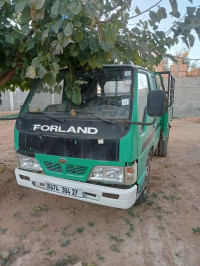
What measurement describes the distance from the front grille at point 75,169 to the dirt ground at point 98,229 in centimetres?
82

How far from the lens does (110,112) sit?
2.46m

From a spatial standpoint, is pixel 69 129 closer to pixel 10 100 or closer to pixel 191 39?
pixel 191 39

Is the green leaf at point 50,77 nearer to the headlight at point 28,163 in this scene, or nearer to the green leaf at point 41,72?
the green leaf at point 41,72

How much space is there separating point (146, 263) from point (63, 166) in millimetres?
1358

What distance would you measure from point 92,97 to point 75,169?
3.21 ft

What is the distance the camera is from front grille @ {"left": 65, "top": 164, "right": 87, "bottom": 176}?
7.68 feet

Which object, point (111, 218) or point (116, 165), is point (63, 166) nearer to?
point (116, 165)

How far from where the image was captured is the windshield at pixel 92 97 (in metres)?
2.49

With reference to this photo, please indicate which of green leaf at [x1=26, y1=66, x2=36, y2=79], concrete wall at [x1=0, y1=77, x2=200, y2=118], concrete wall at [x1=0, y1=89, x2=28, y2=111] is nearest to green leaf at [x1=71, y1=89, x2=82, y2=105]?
green leaf at [x1=26, y1=66, x2=36, y2=79]

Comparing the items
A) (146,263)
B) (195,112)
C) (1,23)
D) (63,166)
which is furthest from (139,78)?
(195,112)

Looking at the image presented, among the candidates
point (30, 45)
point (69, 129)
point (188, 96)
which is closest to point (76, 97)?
point (69, 129)

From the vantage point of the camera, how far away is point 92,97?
2.72 m

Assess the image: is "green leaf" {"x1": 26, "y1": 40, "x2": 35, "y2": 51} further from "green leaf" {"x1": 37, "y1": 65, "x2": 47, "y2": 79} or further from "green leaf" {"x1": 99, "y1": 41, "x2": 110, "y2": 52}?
"green leaf" {"x1": 99, "y1": 41, "x2": 110, "y2": 52}

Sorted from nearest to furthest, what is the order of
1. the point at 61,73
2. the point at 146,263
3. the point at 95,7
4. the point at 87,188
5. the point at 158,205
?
the point at 95,7 < the point at 146,263 < the point at 87,188 < the point at 61,73 < the point at 158,205
